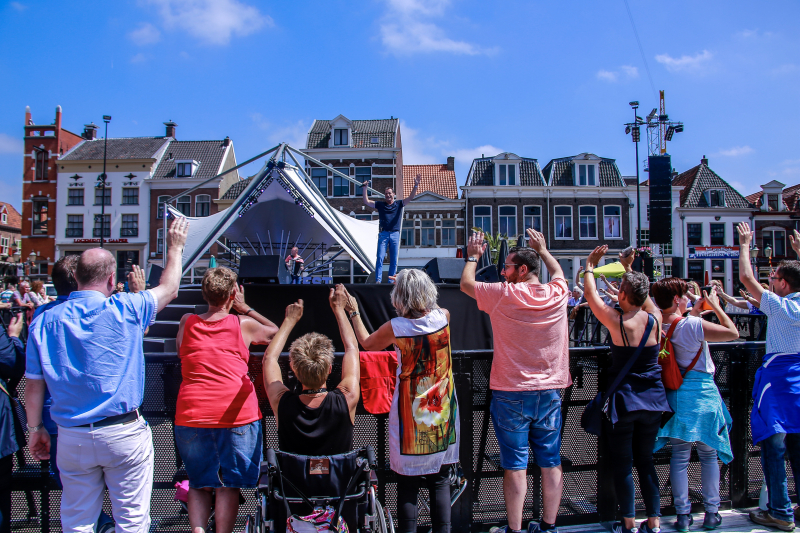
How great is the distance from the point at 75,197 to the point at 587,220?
3158cm

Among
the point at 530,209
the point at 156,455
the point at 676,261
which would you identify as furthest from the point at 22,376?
the point at 676,261

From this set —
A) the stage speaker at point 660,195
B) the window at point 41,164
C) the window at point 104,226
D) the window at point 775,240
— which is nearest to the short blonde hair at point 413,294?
the stage speaker at point 660,195

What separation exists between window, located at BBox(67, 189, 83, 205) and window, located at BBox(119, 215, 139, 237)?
326cm

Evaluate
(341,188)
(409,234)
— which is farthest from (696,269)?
(341,188)

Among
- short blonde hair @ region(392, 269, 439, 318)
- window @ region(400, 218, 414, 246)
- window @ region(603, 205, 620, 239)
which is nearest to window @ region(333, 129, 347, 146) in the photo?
window @ region(400, 218, 414, 246)

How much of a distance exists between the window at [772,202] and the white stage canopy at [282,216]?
108 feet

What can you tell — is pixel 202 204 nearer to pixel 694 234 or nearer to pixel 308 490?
pixel 308 490

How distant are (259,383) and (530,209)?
1051 inches

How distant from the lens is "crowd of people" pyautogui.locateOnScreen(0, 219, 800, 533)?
80.1 inches

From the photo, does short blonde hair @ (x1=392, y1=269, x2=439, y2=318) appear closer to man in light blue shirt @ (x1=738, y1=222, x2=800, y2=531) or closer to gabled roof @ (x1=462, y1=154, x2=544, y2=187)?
man in light blue shirt @ (x1=738, y1=222, x2=800, y2=531)

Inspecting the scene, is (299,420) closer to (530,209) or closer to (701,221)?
(530,209)

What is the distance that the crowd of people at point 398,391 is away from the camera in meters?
2.04

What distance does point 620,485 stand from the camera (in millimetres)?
2631

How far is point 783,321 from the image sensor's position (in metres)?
2.81
